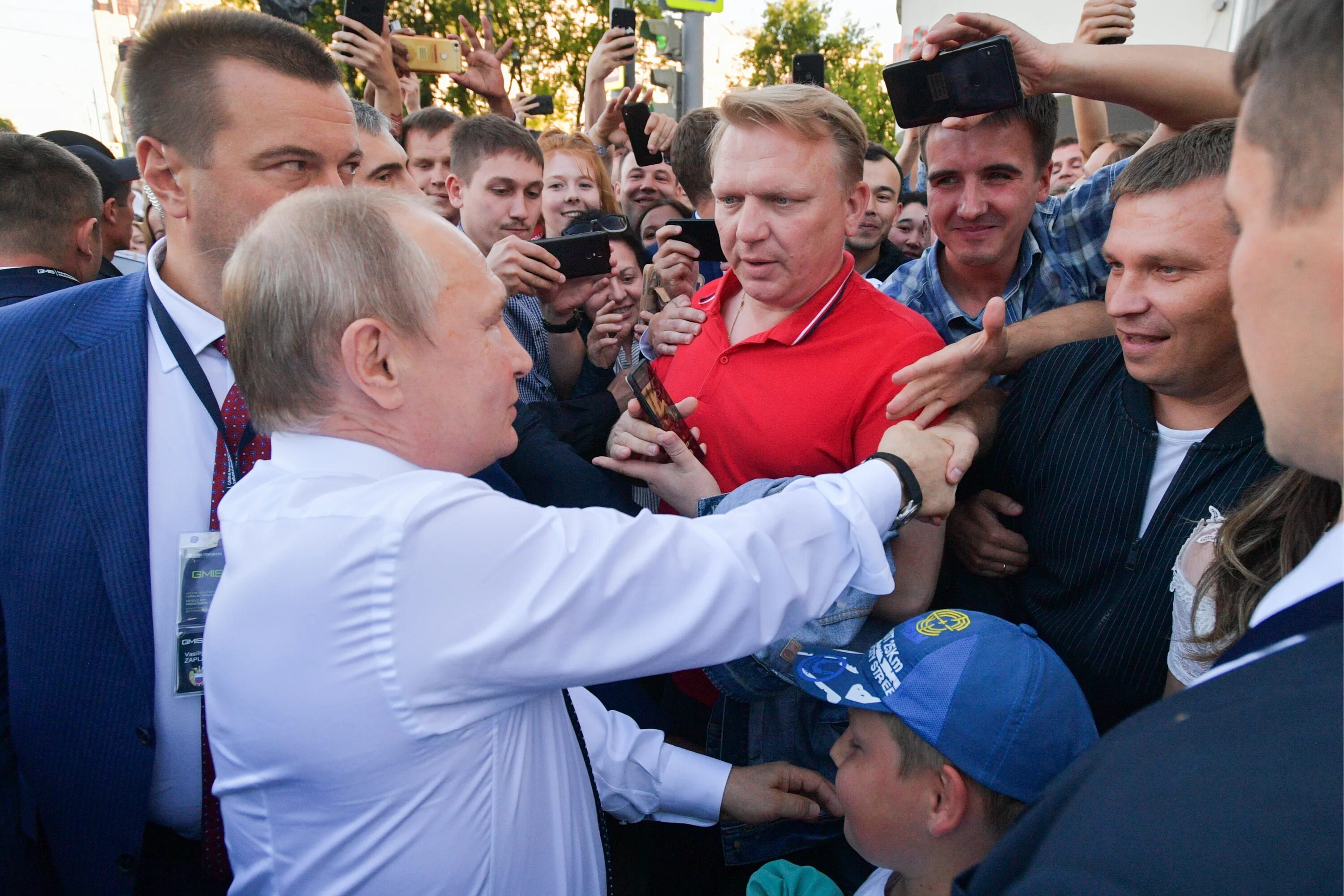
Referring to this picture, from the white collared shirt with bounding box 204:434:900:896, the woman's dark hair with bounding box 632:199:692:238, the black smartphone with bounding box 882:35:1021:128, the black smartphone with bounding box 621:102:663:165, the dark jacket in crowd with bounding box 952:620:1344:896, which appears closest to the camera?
the dark jacket in crowd with bounding box 952:620:1344:896

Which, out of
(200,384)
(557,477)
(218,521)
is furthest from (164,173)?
(557,477)

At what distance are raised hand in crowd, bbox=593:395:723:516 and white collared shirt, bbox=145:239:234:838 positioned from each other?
91 centimetres

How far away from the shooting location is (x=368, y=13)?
462 cm

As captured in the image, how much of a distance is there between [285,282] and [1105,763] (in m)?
1.27

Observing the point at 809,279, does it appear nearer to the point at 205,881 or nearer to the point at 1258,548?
the point at 1258,548

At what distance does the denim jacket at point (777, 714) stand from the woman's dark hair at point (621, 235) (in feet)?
5.74

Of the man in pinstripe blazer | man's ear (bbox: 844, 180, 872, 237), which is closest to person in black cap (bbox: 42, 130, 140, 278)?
man's ear (bbox: 844, 180, 872, 237)

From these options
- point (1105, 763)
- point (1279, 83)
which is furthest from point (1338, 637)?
point (1279, 83)

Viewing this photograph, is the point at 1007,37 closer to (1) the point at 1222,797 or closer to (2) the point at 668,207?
(1) the point at 1222,797

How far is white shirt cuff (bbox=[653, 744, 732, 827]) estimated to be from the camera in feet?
6.07

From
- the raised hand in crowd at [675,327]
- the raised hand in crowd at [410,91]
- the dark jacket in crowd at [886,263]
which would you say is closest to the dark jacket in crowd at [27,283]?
the raised hand in crowd at [675,327]

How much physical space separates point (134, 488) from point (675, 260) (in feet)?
6.12

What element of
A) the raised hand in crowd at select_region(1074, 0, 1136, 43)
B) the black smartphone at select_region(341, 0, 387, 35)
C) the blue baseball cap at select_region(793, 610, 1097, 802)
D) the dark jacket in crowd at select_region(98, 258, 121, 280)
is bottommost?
the blue baseball cap at select_region(793, 610, 1097, 802)

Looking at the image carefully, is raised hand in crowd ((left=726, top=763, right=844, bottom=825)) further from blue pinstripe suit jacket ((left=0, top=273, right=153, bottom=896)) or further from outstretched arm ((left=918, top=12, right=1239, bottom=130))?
outstretched arm ((left=918, top=12, right=1239, bottom=130))
